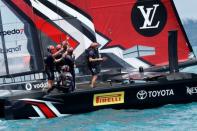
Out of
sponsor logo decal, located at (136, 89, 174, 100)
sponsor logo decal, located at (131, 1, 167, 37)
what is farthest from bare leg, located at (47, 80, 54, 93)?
sponsor logo decal, located at (131, 1, 167, 37)

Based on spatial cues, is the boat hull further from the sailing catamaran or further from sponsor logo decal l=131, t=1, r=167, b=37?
sponsor logo decal l=131, t=1, r=167, b=37

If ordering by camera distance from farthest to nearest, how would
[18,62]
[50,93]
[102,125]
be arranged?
1. [18,62]
2. [50,93]
3. [102,125]

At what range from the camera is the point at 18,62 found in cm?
1670

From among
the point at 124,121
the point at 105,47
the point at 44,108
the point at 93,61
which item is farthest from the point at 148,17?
the point at 124,121

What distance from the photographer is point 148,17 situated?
57.6 ft

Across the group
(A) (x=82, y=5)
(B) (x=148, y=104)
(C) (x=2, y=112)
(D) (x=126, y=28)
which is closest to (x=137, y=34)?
(D) (x=126, y=28)

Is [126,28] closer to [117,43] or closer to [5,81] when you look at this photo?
[117,43]

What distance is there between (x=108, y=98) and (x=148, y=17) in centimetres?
363

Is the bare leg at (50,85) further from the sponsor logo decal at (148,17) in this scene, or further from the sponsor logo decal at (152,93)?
the sponsor logo decal at (148,17)

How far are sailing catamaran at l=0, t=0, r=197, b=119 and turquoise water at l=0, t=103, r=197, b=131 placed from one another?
325mm

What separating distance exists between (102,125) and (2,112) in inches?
133

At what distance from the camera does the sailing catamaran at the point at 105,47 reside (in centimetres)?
1498

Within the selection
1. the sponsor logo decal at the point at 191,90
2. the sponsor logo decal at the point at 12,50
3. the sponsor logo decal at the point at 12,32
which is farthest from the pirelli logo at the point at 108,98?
the sponsor logo decal at the point at 12,32

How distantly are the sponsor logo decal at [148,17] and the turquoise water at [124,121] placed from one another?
316 cm
